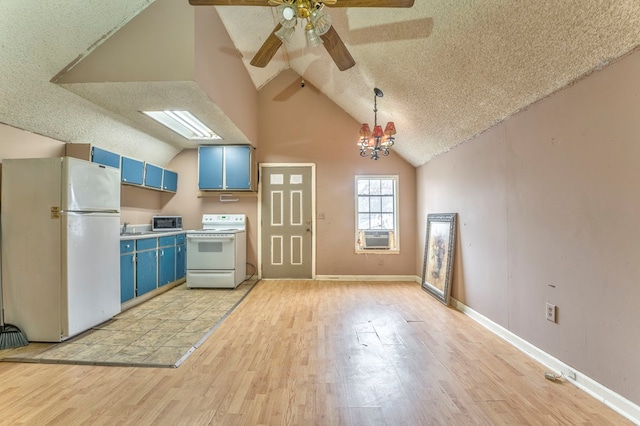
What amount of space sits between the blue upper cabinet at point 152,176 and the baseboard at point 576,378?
4.92m

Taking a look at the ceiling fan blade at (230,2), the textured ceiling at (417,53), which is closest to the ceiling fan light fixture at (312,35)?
the ceiling fan blade at (230,2)

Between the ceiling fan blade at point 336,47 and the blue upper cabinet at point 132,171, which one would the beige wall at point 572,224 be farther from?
the blue upper cabinet at point 132,171

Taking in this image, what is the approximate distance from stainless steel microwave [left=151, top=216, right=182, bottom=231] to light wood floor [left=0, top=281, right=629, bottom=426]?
2.61 meters

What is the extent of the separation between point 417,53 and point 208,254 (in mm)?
3859

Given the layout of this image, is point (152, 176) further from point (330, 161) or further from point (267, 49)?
point (267, 49)

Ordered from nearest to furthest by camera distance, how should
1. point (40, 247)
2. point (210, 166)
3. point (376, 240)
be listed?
point (40, 247), point (210, 166), point (376, 240)

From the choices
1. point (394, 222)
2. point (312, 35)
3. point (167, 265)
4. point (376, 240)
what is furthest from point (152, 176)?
point (394, 222)

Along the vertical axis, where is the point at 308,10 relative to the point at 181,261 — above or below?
above

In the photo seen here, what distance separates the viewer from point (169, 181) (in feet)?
15.9

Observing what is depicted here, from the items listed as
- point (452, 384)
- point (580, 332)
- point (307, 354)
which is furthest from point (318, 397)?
point (580, 332)

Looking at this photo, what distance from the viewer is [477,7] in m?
1.86

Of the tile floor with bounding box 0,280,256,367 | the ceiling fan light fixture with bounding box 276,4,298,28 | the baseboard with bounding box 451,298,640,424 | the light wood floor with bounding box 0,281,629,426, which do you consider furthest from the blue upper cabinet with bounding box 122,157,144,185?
the baseboard with bounding box 451,298,640,424

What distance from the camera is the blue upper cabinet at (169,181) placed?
4.70 m

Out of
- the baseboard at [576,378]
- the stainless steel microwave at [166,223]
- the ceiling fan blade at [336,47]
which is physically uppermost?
the ceiling fan blade at [336,47]
